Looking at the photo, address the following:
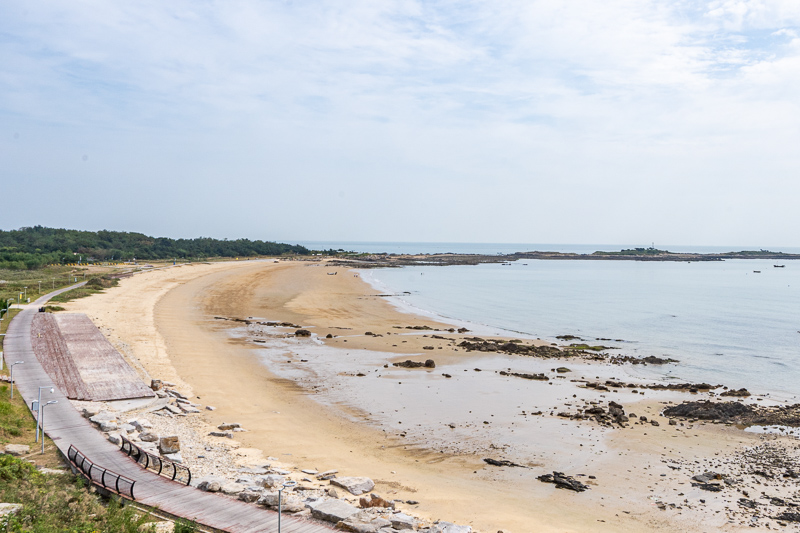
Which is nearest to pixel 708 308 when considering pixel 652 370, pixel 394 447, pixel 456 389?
pixel 652 370

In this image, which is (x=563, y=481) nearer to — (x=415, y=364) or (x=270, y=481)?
(x=270, y=481)

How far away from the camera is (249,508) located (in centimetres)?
1120

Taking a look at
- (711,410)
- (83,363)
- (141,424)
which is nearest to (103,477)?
(141,424)

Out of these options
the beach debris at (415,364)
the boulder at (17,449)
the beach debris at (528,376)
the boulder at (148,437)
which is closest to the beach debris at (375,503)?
the boulder at (148,437)

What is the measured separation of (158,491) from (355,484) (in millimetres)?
4379

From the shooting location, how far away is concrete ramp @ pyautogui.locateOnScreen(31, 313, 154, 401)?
18922mm

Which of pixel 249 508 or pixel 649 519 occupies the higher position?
pixel 249 508

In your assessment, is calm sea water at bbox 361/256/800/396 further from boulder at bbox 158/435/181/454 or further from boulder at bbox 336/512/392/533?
boulder at bbox 158/435/181/454

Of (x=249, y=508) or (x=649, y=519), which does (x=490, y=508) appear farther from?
(x=249, y=508)

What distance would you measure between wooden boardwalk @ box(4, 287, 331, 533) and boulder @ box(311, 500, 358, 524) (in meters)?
0.24

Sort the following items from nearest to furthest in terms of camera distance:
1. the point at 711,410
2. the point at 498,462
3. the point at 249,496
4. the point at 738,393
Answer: the point at 249,496 → the point at 498,462 → the point at 711,410 → the point at 738,393

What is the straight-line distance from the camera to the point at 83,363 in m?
→ 22.3

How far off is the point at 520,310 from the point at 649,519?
40.5 m

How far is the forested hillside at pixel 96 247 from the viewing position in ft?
254
